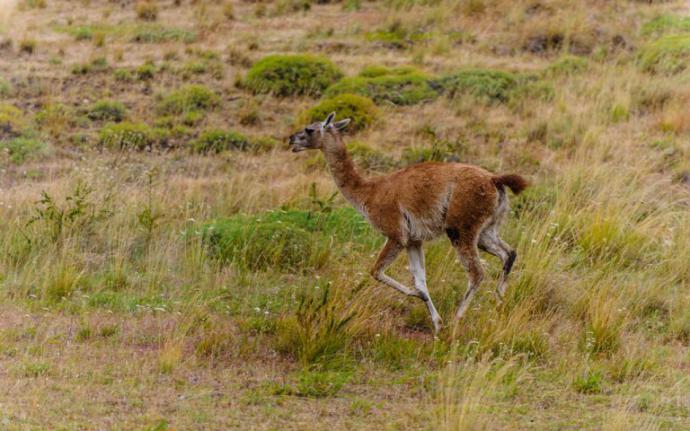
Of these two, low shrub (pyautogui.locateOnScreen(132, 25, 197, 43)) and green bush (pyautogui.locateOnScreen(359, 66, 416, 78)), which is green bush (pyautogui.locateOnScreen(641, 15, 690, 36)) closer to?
green bush (pyautogui.locateOnScreen(359, 66, 416, 78))

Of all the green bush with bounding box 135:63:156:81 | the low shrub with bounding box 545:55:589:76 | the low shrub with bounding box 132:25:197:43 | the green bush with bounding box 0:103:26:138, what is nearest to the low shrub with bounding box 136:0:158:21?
the low shrub with bounding box 132:25:197:43

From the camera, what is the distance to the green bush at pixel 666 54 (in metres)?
18.0

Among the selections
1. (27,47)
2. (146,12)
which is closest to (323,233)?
(27,47)

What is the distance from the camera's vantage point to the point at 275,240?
10.6 meters

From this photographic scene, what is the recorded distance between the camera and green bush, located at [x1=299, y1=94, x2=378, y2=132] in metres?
15.9

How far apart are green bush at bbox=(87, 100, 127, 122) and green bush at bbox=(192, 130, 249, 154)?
171 cm

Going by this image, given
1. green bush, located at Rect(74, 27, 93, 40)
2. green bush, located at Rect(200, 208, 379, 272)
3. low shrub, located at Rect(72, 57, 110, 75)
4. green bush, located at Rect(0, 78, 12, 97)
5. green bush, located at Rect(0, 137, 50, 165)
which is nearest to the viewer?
green bush, located at Rect(200, 208, 379, 272)

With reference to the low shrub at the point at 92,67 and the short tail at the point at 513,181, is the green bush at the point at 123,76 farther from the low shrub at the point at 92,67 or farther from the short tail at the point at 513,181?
the short tail at the point at 513,181

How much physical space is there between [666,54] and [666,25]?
247 centimetres

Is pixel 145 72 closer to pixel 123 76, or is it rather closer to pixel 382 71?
pixel 123 76

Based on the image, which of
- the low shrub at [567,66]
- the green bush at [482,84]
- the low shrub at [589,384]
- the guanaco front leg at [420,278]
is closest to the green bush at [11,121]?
the green bush at [482,84]

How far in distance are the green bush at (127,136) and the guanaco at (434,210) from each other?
6.60 meters

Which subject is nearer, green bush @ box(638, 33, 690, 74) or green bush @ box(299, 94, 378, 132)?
green bush @ box(299, 94, 378, 132)

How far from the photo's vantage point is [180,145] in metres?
15.2
